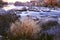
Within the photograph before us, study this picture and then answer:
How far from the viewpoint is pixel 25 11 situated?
1.70 meters

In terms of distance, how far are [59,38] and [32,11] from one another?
433 millimetres

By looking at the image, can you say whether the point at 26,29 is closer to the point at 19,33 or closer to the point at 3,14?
the point at 19,33

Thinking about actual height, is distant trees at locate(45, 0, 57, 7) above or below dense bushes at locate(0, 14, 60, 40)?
above

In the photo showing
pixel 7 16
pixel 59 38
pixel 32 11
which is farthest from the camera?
pixel 32 11

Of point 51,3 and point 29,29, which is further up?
point 51,3

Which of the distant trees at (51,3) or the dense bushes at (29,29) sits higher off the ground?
the distant trees at (51,3)

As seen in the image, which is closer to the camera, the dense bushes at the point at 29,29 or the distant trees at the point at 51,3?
the dense bushes at the point at 29,29

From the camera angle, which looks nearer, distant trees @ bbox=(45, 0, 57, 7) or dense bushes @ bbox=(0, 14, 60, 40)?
dense bushes @ bbox=(0, 14, 60, 40)

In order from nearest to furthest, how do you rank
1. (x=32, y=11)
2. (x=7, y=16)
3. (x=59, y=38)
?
(x=59, y=38) < (x=7, y=16) < (x=32, y=11)

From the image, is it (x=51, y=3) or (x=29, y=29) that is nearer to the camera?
(x=29, y=29)

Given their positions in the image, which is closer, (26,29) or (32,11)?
(26,29)

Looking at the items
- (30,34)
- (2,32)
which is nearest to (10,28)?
(2,32)

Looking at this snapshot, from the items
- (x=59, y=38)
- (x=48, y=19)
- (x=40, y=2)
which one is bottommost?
(x=59, y=38)

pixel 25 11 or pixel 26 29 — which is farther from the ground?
pixel 25 11
